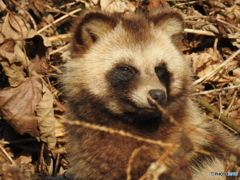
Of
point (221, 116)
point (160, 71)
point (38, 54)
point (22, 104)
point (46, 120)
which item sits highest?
point (160, 71)

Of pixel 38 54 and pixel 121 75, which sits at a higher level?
pixel 121 75

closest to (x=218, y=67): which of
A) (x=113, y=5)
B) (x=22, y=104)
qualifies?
(x=113, y=5)

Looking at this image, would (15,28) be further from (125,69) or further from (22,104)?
(125,69)

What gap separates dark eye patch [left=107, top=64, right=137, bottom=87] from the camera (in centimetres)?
408

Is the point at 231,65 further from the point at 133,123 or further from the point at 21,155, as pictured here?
the point at 21,155

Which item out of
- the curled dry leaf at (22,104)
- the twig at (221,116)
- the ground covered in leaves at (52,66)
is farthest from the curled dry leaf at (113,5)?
the twig at (221,116)

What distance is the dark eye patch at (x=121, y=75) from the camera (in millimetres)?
4082

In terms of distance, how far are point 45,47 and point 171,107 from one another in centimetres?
212

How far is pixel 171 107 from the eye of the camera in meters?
4.26

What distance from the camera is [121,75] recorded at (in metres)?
4.12

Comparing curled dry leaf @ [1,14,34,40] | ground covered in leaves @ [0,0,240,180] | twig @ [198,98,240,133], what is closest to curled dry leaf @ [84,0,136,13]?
ground covered in leaves @ [0,0,240,180]

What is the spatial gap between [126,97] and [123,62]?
383mm

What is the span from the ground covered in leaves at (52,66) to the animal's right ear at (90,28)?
56 centimetres

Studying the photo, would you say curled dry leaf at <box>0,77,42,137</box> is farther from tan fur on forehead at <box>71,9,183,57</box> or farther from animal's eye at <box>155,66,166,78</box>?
animal's eye at <box>155,66,166,78</box>
